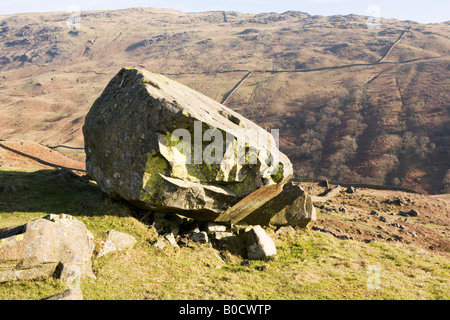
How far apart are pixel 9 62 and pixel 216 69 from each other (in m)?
141

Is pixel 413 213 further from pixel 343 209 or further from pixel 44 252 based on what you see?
pixel 44 252

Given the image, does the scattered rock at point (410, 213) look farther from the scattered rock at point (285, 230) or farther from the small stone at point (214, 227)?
the small stone at point (214, 227)

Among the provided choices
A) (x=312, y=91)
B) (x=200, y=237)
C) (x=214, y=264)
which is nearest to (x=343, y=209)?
(x=200, y=237)

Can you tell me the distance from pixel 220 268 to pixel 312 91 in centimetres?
9545

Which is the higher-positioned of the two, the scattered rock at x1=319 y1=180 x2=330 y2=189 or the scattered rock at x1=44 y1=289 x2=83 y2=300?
the scattered rock at x1=44 y1=289 x2=83 y2=300

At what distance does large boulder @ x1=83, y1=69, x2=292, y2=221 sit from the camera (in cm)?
1538

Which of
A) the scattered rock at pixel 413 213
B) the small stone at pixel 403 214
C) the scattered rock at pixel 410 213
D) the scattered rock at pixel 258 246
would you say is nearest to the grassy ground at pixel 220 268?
the scattered rock at pixel 258 246

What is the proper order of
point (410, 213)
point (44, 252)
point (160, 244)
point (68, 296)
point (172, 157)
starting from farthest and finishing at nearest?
point (410, 213), point (172, 157), point (160, 244), point (44, 252), point (68, 296)

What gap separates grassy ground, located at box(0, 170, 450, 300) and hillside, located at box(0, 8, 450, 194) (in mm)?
44907

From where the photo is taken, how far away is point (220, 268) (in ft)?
46.7

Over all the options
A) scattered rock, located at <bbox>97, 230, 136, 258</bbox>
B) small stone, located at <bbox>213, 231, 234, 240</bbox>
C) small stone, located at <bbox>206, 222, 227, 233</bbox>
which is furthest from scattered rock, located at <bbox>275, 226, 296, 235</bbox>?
scattered rock, located at <bbox>97, 230, 136, 258</bbox>

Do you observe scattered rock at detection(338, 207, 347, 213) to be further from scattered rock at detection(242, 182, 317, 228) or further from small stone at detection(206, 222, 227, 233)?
small stone at detection(206, 222, 227, 233)

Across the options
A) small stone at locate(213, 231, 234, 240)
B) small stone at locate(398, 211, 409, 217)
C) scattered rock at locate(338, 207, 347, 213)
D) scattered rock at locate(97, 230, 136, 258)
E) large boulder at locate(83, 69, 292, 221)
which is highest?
large boulder at locate(83, 69, 292, 221)
